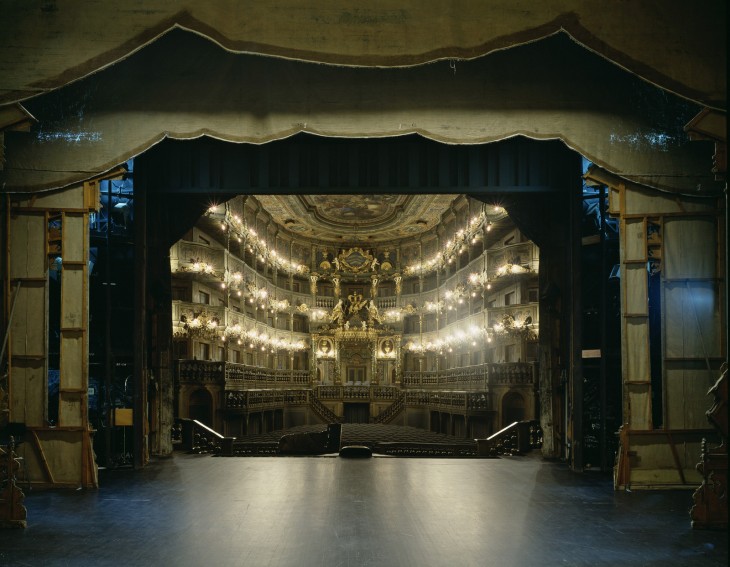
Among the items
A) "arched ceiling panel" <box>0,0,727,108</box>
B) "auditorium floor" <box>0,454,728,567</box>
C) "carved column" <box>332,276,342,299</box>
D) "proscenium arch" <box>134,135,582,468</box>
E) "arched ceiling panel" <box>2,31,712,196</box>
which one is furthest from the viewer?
"carved column" <box>332,276,342,299</box>

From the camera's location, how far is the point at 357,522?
806 cm

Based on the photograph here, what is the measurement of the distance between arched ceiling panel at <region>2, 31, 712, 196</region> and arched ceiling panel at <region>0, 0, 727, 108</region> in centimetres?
109

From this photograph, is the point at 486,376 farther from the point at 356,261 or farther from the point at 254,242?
the point at 356,261

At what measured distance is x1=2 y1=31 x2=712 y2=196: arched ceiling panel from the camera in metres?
10.0

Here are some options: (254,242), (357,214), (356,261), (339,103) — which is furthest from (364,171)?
(356,261)

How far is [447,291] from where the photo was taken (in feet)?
119

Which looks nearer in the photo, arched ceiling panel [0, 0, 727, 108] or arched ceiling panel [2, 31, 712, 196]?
arched ceiling panel [0, 0, 727, 108]

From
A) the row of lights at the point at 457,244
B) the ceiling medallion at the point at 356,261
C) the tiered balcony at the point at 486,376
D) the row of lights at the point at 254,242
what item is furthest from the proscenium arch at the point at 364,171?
the ceiling medallion at the point at 356,261

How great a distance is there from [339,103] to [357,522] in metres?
5.63

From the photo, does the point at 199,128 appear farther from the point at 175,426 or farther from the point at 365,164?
the point at 175,426

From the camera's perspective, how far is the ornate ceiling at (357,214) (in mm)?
33375

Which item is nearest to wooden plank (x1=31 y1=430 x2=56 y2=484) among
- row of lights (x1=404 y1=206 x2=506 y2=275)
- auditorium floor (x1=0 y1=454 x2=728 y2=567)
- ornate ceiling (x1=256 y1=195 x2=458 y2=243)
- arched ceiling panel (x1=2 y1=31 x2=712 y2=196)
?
auditorium floor (x1=0 y1=454 x2=728 y2=567)

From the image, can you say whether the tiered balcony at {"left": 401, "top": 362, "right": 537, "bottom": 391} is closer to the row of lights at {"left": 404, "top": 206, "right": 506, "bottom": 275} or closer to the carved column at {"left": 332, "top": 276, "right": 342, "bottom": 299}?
the row of lights at {"left": 404, "top": 206, "right": 506, "bottom": 275}

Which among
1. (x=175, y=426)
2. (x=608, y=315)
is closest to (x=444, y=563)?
(x=608, y=315)
